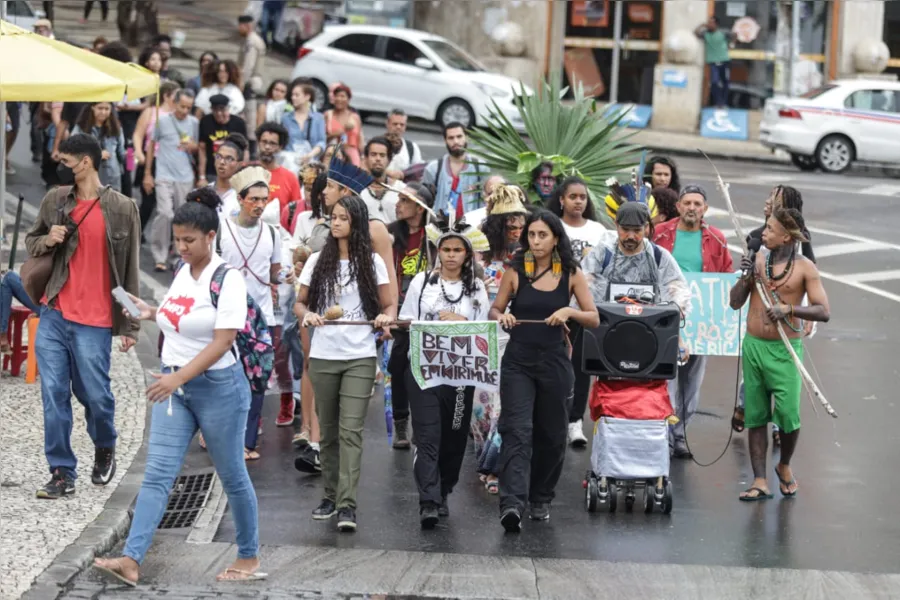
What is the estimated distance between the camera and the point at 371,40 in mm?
28625

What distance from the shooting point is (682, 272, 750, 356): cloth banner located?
10.7m

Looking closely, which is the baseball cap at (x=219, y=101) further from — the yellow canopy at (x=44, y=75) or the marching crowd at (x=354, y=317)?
the marching crowd at (x=354, y=317)

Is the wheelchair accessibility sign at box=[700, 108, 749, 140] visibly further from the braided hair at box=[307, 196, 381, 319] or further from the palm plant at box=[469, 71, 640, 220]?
the braided hair at box=[307, 196, 381, 319]

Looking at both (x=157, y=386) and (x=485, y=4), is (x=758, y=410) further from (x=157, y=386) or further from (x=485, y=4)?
(x=485, y=4)

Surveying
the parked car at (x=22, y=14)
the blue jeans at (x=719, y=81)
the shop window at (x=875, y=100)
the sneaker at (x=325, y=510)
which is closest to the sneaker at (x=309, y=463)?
the sneaker at (x=325, y=510)

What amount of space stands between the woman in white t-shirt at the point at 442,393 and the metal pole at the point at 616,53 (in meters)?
25.1

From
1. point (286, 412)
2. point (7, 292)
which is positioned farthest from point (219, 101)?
point (286, 412)

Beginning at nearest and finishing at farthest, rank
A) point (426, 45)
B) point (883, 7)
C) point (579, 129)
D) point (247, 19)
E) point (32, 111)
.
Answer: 1. point (579, 129)
2. point (32, 111)
3. point (247, 19)
4. point (426, 45)
5. point (883, 7)

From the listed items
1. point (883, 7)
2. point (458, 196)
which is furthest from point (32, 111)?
point (883, 7)

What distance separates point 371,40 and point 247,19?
189 inches

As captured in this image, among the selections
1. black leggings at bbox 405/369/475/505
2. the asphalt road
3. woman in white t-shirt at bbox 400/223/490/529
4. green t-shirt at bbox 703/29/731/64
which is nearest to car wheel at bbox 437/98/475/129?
green t-shirt at bbox 703/29/731/64

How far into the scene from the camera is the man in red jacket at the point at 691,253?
428 inches

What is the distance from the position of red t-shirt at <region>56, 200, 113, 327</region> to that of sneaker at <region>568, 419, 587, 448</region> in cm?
341

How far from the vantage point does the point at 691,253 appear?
10953mm
